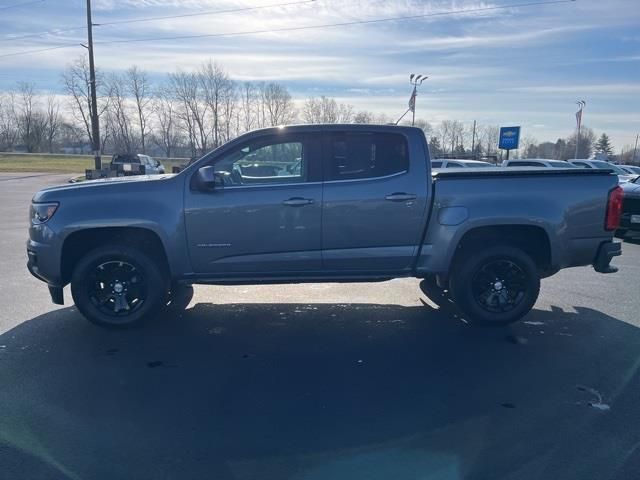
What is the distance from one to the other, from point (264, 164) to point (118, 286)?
1.99 metres

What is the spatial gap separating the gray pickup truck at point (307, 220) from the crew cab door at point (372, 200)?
0.04 feet

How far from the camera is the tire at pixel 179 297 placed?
20.2ft

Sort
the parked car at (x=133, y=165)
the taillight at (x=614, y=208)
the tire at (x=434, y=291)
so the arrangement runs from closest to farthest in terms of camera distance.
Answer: the taillight at (x=614, y=208), the tire at (x=434, y=291), the parked car at (x=133, y=165)

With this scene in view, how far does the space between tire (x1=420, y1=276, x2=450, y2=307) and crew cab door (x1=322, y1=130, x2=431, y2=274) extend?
1371 millimetres

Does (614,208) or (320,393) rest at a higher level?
(614,208)

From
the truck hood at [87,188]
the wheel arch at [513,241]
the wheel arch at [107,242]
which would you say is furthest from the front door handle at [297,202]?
the wheel arch at [513,241]

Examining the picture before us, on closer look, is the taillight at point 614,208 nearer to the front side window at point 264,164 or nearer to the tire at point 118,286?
the front side window at point 264,164

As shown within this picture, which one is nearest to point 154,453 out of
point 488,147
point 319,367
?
point 319,367

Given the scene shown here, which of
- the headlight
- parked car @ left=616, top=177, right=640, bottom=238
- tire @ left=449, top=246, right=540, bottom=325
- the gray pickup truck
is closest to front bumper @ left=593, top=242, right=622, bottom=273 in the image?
the gray pickup truck

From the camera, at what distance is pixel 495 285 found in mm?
5527

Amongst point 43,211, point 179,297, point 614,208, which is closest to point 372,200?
point 614,208

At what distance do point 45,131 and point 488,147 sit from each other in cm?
8788

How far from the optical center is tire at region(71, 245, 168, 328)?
5129mm

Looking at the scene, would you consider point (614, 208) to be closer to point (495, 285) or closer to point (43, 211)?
point (495, 285)
